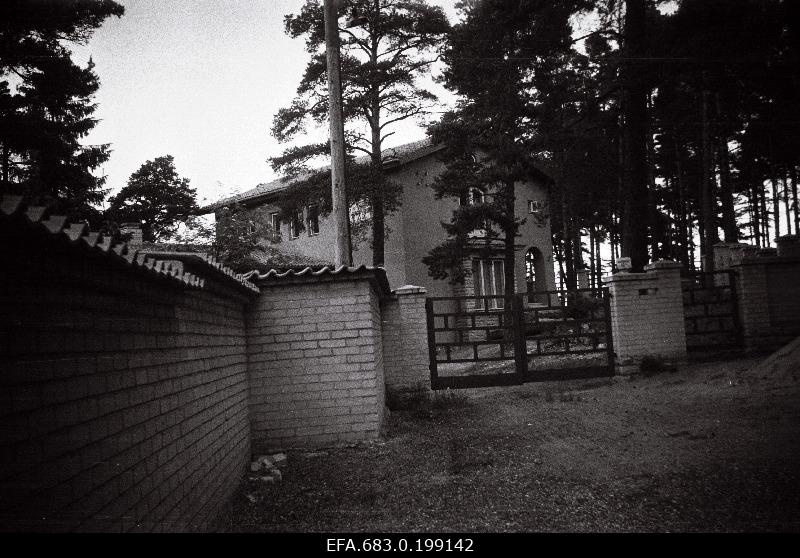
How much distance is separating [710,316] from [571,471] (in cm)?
753

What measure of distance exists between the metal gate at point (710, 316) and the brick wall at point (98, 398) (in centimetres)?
1019

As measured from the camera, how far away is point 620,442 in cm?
571

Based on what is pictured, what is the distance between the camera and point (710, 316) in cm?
1043

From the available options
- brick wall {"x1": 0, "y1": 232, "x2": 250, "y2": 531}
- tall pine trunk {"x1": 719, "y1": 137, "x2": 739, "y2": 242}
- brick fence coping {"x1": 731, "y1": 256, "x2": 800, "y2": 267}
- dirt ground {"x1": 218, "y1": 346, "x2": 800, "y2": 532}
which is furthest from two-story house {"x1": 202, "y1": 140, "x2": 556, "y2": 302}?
brick wall {"x1": 0, "y1": 232, "x2": 250, "y2": 531}

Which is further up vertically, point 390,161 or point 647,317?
point 390,161

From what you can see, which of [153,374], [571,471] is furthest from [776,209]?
[153,374]

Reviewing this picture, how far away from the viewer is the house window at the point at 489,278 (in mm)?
21531

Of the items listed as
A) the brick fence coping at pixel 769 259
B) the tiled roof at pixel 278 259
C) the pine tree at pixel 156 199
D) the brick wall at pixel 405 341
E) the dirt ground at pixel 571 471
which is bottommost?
the dirt ground at pixel 571 471

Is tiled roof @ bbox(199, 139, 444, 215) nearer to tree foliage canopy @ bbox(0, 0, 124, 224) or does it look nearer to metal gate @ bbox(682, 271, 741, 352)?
tree foliage canopy @ bbox(0, 0, 124, 224)

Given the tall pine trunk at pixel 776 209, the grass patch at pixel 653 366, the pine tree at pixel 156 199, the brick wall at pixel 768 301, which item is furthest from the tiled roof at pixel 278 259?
the tall pine trunk at pixel 776 209

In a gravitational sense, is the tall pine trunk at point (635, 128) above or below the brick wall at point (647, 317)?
above

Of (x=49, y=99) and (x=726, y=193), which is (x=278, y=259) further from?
(x=726, y=193)

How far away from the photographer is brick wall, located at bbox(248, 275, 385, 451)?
6016 mm

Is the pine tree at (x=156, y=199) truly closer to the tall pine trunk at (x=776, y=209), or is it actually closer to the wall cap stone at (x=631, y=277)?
the wall cap stone at (x=631, y=277)
